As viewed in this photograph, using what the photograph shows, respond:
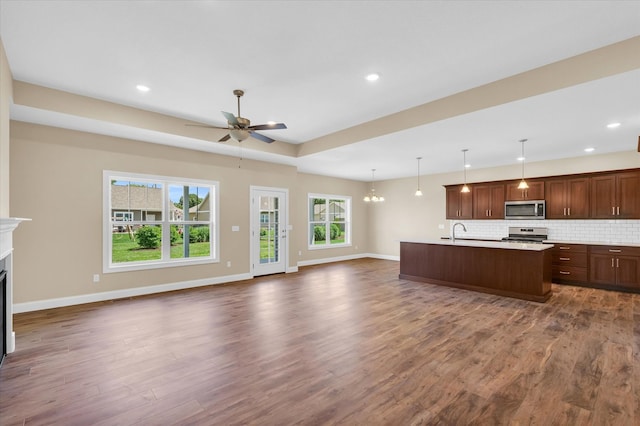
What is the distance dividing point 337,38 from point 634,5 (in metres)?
2.37

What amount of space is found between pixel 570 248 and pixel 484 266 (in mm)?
2258

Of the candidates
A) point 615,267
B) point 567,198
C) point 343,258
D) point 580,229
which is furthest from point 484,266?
point 343,258

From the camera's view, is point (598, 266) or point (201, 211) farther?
point (201, 211)

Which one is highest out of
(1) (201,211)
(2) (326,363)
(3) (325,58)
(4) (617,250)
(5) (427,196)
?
(3) (325,58)

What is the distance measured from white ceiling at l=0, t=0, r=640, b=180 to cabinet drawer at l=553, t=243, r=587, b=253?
2147 millimetres

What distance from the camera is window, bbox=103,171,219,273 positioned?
531 cm

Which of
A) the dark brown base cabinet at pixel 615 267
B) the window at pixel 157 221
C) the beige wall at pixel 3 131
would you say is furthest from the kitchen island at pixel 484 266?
the beige wall at pixel 3 131

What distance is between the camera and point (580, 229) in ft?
21.9

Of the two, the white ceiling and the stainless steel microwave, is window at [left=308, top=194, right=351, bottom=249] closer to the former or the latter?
the white ceiling

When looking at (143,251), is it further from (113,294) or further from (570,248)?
(570,248)

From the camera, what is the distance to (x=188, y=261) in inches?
237

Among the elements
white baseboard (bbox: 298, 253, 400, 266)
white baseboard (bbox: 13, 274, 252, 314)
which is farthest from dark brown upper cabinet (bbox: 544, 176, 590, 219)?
white baseboard (bbox: 13, 274, 252, 314)

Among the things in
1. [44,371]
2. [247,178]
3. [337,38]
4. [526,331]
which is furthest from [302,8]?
[247,178]

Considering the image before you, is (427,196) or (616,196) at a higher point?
(427,196)
